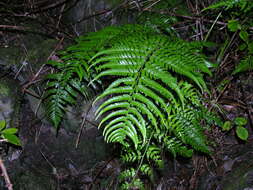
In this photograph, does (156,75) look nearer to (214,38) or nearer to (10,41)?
(214,38)

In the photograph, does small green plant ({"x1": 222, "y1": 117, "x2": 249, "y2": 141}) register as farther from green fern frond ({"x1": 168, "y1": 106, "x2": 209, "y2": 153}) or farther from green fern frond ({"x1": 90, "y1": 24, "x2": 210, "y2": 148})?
green fern frond ({"x1": 90, "y1": 24, "x2": 210, "y2": 148})

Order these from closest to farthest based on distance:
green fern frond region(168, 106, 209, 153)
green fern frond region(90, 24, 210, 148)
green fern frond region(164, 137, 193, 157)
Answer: green fern frond region(90, 24, 210, 148)
green fern frond region(168, 106, 209, 153)
green fern frond region(164, 137, 193, 157)

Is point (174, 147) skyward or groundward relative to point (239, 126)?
groundward

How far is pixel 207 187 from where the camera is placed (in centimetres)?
213

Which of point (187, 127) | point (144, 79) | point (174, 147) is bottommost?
point (174, 147)

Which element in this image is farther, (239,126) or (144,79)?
(239,126)

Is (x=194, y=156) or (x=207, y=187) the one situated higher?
(x=194, y=156)

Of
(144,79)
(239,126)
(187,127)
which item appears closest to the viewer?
(144,79)

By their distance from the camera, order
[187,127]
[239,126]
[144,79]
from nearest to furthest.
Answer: [144,79] < [187,127] < [239,126]

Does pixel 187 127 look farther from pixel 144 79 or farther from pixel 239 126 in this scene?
pixel 144 79

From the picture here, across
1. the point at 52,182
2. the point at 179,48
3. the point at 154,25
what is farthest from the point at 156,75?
the point at 52,182

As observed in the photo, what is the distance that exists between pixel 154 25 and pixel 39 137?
70.0 inches

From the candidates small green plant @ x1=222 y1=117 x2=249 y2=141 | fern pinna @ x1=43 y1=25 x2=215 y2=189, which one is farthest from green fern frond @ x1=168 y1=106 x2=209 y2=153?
small green plant @ x1=222 y1=117 x2=249 y2=141

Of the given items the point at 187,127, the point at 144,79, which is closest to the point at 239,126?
the point at 187,127
